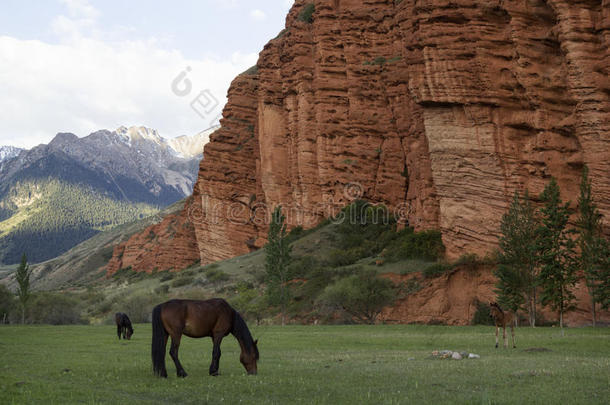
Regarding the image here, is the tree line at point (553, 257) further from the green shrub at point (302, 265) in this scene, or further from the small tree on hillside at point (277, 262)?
the green shrub at point (302, 265)

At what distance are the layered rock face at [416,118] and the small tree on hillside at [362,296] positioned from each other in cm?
714

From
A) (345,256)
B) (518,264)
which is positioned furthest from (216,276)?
(518,264)

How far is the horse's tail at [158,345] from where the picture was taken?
1421 centimetres

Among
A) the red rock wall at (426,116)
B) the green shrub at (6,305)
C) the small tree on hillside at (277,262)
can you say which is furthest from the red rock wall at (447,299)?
the green shrub at (6,305)

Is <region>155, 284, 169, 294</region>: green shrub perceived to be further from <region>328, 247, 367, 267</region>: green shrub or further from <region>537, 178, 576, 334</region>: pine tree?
<region>537, 178, 576, 334</region>: pine tree

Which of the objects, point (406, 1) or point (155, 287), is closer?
point (406, 1)

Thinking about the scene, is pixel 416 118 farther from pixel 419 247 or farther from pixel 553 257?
pixel 553 257

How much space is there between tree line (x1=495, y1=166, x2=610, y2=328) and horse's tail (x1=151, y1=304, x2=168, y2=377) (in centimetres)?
2358

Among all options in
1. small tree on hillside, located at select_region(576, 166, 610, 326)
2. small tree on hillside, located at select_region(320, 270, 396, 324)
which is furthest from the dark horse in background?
small tree on hillside, located at select_region(576, 166, 610, 326)

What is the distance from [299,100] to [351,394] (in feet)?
245

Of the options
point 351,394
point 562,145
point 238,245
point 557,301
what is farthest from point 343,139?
point 351,394

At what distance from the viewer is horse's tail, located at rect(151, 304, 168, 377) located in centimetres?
1421

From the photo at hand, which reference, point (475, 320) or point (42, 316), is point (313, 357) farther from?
point (42, 316)

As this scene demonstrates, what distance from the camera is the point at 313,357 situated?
2027cm
